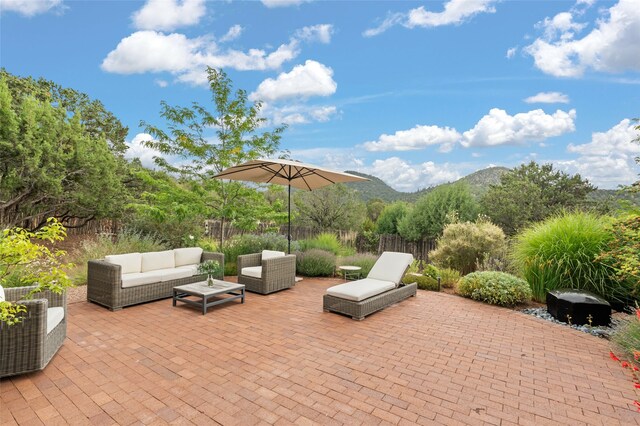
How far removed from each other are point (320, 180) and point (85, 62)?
7.13 metres

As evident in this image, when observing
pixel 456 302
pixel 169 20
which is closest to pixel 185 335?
pixel 456 302

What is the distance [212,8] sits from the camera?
26.3 feet

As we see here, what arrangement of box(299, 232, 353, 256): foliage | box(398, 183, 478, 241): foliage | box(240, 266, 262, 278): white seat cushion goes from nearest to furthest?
box(240, 266, 262, 278): white seat cushion
box(299, 232, 353, 256): foliage
box(398, 183, 478, 241): foliage

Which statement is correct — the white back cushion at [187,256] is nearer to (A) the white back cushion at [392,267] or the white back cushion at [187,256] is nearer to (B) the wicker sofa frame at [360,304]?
(B) the wicker sofa frame at [360,304]

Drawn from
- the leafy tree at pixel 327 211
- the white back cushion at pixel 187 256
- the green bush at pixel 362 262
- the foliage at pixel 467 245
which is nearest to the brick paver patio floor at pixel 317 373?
the white back cushion at pixel 187 256

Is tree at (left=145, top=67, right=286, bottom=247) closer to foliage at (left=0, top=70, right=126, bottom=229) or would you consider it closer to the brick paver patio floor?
foliage at (left=0, top=70, right=126, bottom=229)

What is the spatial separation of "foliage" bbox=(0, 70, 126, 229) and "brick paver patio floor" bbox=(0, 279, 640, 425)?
8254mm

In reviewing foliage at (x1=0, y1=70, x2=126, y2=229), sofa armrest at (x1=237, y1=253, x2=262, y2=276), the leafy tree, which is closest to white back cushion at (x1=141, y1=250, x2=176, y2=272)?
sofa armrest at (x1=237, y1=253, x2=262, y2=276)

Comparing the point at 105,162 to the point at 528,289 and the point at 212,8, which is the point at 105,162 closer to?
the point at 212,8

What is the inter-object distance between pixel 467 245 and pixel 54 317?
8305 mm

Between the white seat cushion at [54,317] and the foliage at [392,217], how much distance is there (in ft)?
49.3

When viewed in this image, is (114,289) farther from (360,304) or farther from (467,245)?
(467,245)

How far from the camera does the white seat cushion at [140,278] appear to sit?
5309 mm

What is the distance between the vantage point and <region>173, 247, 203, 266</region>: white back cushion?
21.9 feet
